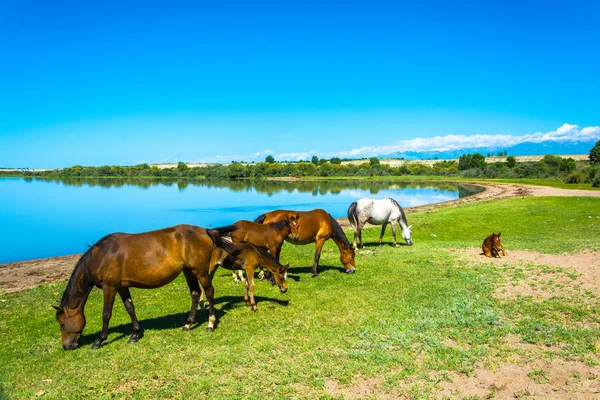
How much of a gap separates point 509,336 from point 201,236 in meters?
6.13

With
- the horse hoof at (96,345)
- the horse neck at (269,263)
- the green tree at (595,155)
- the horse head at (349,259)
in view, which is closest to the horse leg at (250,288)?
the horse neck at (269,263)

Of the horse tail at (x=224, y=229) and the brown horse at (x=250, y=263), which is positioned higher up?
the horse tail at (x=224, y=229)

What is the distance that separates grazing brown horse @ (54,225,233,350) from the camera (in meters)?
7.13

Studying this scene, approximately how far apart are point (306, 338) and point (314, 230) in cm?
549

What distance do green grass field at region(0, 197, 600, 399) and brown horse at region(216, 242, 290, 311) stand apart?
49 centimetres

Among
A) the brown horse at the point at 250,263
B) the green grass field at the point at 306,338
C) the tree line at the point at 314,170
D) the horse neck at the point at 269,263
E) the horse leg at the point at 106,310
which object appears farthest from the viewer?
the tree line at the point at 314,170

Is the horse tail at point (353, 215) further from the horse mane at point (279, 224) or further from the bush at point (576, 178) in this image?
the bush at point (576, 178)

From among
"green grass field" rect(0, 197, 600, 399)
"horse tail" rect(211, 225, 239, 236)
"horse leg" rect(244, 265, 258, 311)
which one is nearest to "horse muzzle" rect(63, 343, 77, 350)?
"green grass field" rect(0, 197, 600, 399)

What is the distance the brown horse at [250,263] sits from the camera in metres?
8.88

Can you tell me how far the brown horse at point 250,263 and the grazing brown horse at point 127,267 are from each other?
101cm

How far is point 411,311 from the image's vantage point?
8.43 meters

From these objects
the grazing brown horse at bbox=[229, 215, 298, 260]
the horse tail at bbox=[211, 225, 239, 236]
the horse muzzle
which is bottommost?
the horse muzzle

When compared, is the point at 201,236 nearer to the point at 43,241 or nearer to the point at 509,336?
the point at 509,336

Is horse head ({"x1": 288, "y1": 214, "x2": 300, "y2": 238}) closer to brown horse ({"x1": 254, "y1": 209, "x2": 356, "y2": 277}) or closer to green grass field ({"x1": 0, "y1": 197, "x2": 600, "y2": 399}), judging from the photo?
brown horse ({"x1": 254, "y1": 209, "x2": 356, "y2": 277})
